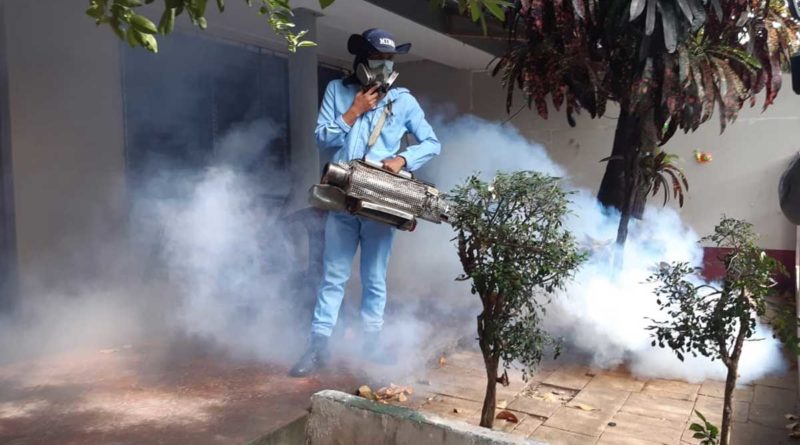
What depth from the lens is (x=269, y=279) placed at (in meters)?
5.75

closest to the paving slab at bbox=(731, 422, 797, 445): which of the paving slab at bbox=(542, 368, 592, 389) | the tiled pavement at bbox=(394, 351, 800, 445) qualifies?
the tiled pavement at bbox=(394, 351, 800, 445)

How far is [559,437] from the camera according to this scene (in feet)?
11.0

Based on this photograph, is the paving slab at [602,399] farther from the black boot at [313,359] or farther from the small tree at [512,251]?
the black boot at [313,359]

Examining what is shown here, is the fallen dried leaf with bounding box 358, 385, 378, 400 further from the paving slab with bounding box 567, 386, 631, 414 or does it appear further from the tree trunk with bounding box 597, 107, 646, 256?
the tree trunk with bounding box 597, 107, 646, 256

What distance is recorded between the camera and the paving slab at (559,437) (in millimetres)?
3285

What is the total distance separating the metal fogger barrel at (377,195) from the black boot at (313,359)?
91 cm

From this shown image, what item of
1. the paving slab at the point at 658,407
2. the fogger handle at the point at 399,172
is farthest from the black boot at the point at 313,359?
the paving slab at the point at 658,407

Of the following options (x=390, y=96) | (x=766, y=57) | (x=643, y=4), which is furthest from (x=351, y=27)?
(x=766, y=57)

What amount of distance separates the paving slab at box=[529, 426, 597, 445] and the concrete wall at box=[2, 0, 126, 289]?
3.93m

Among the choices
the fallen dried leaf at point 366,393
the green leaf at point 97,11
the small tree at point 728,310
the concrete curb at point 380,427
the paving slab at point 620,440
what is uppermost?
the green leaf at point 97,11

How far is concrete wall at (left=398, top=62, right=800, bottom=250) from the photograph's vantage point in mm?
6977

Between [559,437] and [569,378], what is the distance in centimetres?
111

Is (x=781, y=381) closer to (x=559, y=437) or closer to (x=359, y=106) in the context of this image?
(x=559, y=437)

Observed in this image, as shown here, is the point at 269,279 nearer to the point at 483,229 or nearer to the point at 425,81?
the point at 483,229
